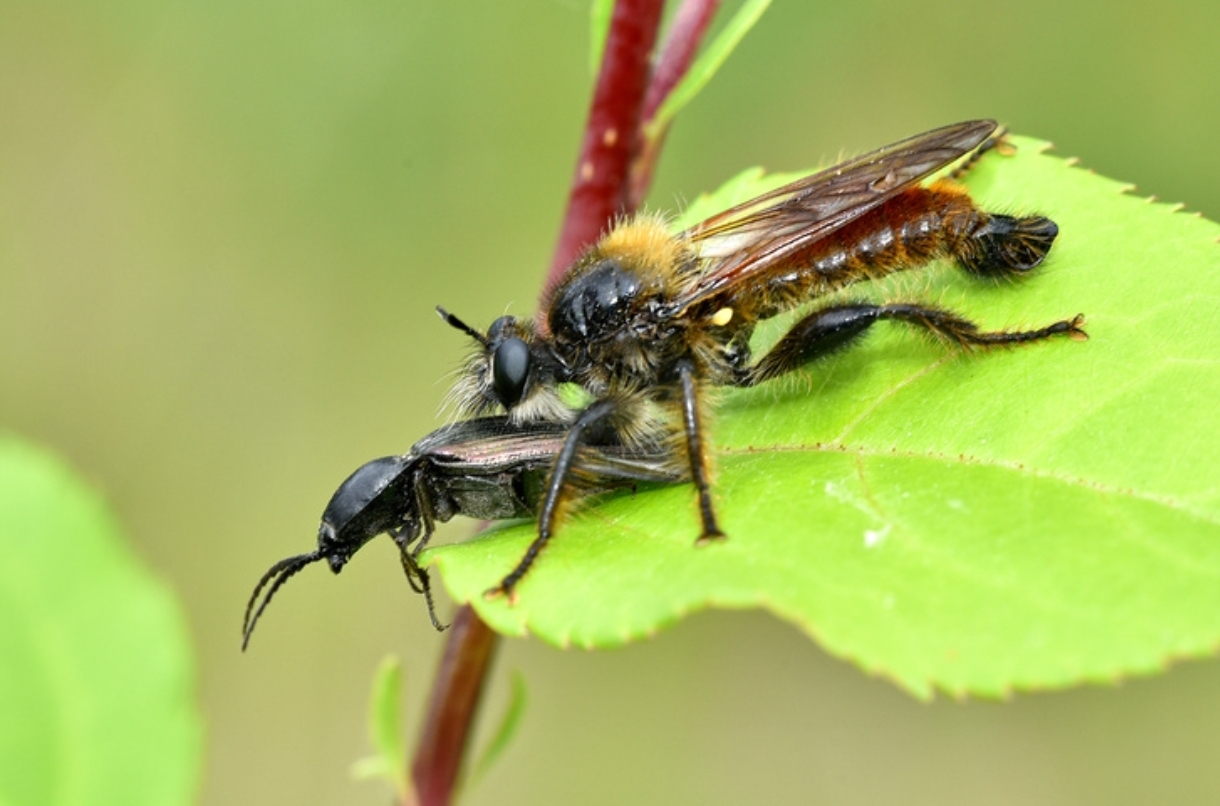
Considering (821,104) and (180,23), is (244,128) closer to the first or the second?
(180,23)

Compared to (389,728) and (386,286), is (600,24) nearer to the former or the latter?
(389,728)

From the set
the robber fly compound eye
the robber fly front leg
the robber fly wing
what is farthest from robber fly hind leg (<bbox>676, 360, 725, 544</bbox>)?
the robber fly compound eye

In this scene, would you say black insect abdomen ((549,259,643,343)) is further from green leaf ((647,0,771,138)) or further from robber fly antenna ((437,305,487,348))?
green leaf ((647,0,771,138))

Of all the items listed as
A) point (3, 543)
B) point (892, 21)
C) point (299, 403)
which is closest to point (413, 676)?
point (299, 403)

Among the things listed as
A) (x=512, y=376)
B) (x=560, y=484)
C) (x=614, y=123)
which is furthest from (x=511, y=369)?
(x=614, y=123)

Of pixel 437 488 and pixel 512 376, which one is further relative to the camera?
pixel 512 376

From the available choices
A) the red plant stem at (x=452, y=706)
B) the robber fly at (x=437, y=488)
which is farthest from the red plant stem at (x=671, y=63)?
the red plant stem at (x=452, y=706)

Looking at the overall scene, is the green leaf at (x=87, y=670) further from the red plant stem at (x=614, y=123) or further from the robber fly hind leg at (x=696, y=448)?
the red plant stem at (x=614, y=123)
